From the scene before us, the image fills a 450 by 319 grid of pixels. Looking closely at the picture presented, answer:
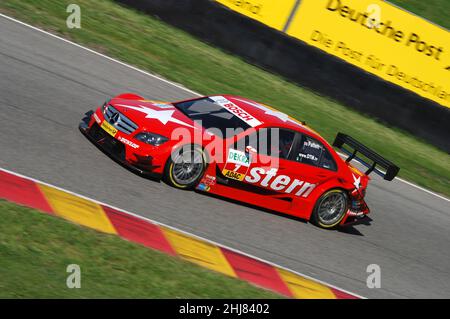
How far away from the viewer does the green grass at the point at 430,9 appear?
62.6 ft

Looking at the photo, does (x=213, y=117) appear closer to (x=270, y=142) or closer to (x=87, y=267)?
(x=270, y=142)

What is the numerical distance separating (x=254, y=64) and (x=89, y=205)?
8.75 m

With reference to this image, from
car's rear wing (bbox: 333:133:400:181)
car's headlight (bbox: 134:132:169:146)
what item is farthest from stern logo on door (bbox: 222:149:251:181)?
car's rear wing (bbox: 333:133:400:181)

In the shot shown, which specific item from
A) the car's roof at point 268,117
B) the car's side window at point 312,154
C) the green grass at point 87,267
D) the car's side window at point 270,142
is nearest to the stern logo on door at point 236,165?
the car's side window at point 270,142

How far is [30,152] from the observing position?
9.70m

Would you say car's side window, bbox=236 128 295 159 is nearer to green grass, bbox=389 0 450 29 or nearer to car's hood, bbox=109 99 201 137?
car's hood, bbox=109 99 201 137

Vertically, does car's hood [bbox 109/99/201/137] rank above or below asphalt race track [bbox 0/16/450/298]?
above

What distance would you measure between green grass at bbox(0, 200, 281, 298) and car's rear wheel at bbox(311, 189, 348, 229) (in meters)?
2.87

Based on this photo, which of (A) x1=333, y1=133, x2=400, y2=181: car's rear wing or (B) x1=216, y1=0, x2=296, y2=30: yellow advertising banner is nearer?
(A) x1=333, y1=133, x2=400, y2=181: car's rear wing

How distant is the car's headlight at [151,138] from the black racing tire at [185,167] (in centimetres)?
25

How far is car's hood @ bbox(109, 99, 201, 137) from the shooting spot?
10.0m

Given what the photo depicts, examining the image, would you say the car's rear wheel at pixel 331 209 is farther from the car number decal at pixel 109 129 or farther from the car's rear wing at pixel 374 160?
the car number decal at pixel 109 129

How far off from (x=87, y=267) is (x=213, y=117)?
3.90m
